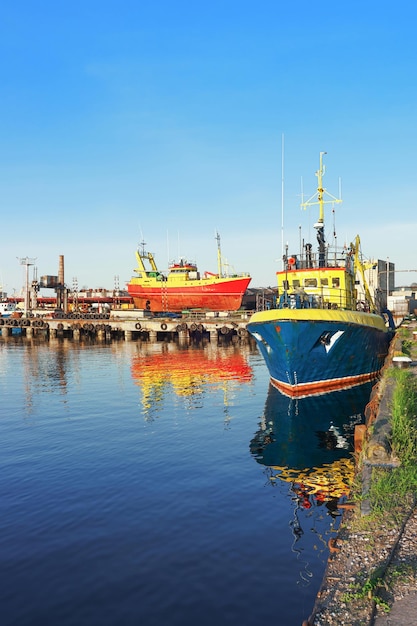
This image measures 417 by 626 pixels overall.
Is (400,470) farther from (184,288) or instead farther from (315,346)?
(184,288)

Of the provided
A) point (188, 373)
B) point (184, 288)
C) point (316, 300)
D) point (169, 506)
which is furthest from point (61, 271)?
point (169, 506)

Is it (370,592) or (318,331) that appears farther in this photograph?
(318,331)

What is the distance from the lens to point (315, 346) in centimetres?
2275

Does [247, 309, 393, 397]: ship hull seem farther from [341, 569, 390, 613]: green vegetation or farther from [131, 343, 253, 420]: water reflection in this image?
[341, 569, 390, 613]: green vegetation

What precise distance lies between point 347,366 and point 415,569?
19263 millimetres

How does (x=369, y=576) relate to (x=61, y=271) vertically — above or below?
below

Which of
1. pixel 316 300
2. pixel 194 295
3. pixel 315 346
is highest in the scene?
pixel 194 295

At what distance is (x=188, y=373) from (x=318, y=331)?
54.5ft

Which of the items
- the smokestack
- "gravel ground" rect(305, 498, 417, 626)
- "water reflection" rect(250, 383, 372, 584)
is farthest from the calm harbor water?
the smokestack

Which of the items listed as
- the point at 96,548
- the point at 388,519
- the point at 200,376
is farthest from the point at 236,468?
the point at 200,376

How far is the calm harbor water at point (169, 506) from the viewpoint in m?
8.45

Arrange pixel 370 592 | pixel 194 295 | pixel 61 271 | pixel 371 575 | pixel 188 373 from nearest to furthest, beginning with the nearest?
pixel 370 592
pixel 371 575
pixel 188 373
pixel 194 295
pixel 61 271

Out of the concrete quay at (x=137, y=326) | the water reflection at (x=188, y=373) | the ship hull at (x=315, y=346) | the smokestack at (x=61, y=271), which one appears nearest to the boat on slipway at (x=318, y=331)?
the ship hull at (x=315, y=346)

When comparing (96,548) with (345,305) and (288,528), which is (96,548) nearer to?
(288,528)
